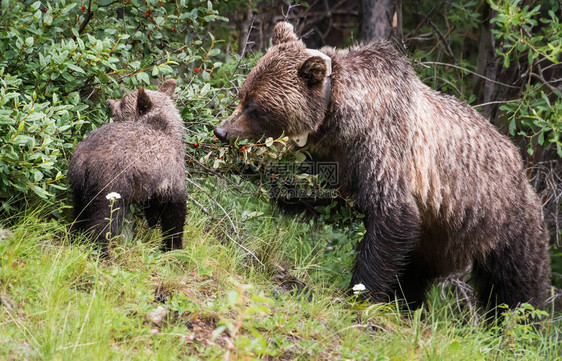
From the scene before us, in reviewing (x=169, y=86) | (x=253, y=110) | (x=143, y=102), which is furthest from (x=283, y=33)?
(x=143, y=102)

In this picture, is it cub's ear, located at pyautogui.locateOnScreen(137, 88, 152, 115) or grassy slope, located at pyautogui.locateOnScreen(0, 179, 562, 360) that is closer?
grassy slope, located at pyautogui.locateOnScreen(0, 179, 562, 360)

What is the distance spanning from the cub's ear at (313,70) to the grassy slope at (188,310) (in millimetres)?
1209

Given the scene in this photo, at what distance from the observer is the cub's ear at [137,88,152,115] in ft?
16.3

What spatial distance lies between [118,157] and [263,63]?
1.53 meters

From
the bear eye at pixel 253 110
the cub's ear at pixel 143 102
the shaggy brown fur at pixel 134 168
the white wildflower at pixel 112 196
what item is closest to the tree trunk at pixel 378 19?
the bear eye at pixel 253 110

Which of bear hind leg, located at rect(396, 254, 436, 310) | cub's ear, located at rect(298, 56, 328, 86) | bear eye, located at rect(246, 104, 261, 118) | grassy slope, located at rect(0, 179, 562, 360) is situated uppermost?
cub's ear, located at rect(298, 56, 328, 86)

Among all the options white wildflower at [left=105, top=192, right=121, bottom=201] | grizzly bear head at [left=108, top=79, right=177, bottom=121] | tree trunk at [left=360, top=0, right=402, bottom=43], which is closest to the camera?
white wildflower at [left=105, top=192, right=121, bottom=201]

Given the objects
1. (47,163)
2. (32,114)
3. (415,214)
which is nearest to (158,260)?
(47,163)

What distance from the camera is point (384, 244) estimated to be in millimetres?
5133

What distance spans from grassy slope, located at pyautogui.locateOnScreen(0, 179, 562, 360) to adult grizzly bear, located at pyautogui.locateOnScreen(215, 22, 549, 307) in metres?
0.68

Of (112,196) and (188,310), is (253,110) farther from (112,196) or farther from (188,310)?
(188,310)

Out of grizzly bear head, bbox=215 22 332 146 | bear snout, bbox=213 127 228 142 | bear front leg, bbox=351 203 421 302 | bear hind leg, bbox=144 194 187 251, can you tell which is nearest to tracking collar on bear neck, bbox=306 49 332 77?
grizzly bear head, bbox=215 22 332 146

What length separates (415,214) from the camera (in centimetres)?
518

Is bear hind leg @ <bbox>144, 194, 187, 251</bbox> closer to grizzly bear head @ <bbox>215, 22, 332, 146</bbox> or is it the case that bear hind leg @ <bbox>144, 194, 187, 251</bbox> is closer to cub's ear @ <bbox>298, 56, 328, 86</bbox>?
grizzly bear head @ <bbox>215, 22, 332, 146</bbox>
